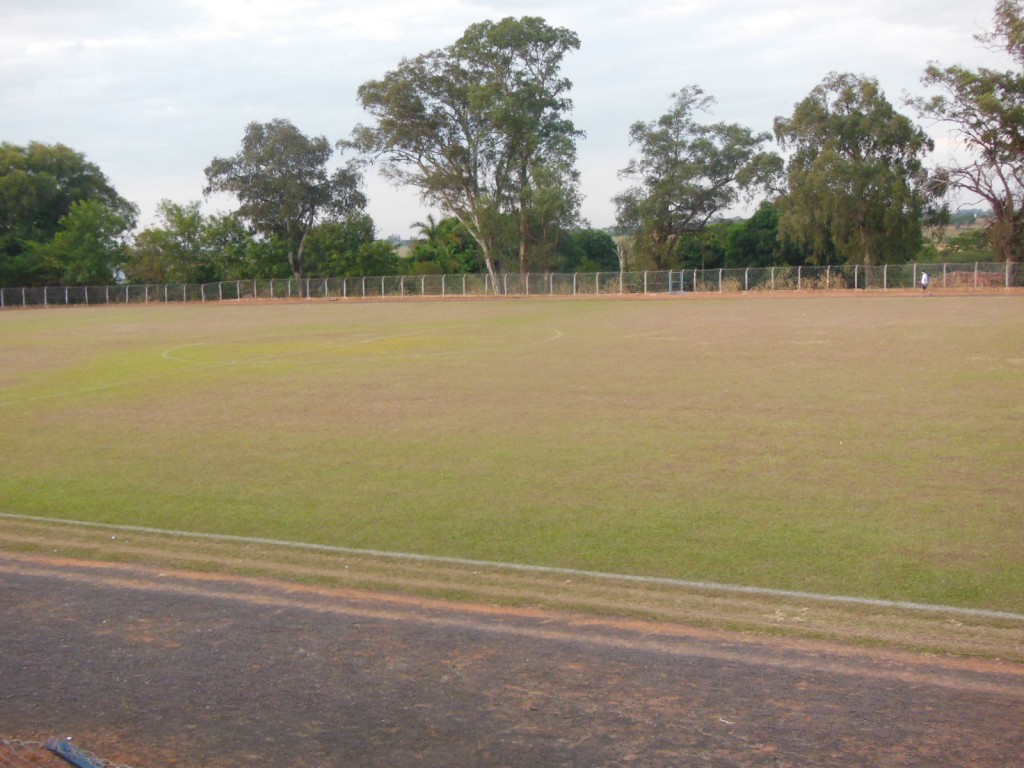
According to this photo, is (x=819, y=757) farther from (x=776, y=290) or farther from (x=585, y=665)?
(x=776, y=290)

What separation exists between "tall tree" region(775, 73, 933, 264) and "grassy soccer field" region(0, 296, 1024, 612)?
36.2m

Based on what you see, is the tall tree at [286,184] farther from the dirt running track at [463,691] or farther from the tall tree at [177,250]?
the dirt running track at [463,691]

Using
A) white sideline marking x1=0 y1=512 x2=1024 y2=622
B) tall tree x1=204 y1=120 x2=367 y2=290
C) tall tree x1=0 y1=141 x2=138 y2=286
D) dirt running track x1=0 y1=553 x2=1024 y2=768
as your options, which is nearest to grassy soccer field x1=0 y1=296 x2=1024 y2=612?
white sideline marking x1=0 y1=512 x2=1024 y2=622

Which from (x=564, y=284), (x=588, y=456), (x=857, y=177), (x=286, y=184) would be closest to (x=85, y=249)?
(x=286, y=184)

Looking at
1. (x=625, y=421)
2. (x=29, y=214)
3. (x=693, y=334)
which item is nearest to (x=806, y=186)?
(x=693, y=334)

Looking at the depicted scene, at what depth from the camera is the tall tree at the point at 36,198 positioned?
81.5 m

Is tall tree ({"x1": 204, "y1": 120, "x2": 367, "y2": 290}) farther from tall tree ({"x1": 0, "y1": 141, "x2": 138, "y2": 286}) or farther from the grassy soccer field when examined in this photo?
the grassy soccer field

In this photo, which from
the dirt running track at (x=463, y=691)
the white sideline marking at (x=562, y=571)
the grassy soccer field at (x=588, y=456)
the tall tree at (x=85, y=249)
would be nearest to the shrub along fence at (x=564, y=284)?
the tall tree at (x=85, y=249)

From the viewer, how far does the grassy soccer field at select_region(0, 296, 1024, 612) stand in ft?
24.0

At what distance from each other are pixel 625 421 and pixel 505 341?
46.6 ft

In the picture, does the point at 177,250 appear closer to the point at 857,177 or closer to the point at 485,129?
the point at 485,129

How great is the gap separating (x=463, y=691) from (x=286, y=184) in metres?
75.2

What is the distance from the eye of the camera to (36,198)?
83750 mm

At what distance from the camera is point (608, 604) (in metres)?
6.13
